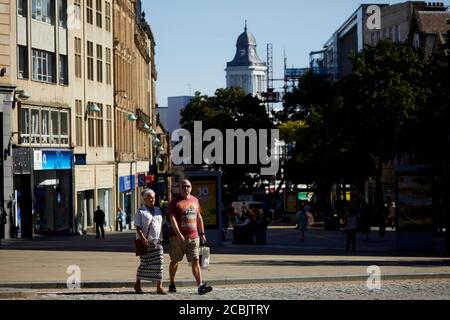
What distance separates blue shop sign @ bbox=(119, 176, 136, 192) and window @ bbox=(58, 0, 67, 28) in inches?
656

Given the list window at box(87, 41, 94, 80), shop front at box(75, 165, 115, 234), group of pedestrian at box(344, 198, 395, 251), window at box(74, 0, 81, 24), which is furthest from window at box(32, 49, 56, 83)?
group of pedestrian at box(344, 198, 395, 251)

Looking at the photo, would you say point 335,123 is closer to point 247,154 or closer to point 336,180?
point 336,180

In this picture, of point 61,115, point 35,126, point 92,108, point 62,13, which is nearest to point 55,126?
point 61,115

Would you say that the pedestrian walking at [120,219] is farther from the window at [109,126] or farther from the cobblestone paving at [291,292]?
the cobblestone paving at [291,292]

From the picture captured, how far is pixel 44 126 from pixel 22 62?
387 cm

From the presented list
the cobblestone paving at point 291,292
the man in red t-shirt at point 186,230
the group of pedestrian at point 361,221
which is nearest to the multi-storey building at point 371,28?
the group of pedestrian at point 361,221

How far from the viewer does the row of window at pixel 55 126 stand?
174 ft

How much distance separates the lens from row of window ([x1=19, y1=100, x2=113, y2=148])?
53.2 m

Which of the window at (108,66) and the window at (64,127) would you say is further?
the window at (108,66)

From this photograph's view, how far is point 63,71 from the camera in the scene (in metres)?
58.8

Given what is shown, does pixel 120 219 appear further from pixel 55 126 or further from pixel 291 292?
pixel 291 292

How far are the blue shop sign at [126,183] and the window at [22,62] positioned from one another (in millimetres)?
20772

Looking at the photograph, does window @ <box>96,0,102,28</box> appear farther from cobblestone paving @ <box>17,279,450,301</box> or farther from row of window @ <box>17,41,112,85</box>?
cobblestone paving @ <box>17,279,450,301</box>
